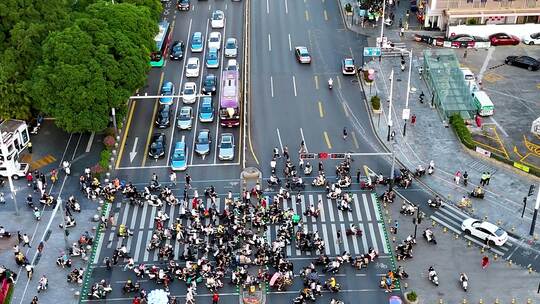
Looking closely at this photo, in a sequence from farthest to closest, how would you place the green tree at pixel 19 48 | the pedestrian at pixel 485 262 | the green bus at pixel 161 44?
the green bus at pixel 161 44 < the green tree at pixel 19 48 < the pedestrian at pixel 485 262

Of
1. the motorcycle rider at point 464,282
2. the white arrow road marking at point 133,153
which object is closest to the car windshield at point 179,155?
the white arrow road marking at point 133,153

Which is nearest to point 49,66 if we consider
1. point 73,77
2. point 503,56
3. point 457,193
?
point 73,77

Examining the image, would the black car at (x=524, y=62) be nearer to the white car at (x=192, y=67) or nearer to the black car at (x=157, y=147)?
the white car at (x=192, y=67)

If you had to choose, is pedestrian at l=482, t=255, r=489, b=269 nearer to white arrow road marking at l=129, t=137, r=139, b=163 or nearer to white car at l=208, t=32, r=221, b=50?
white arrow road marking at l=129, t=137, r=139, b=163

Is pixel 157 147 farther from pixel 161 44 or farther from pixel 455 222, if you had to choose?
pixel 455 222

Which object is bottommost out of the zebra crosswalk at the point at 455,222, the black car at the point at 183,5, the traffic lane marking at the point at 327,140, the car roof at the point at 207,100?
the zebra crosswalk at the point at 455,222

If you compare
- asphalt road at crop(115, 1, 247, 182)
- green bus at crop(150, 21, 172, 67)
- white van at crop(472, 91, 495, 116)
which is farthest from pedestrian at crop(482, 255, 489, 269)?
green bus at crop(150, 21, 172, 67)

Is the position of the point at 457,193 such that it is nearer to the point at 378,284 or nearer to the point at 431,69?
the point at 378,284
